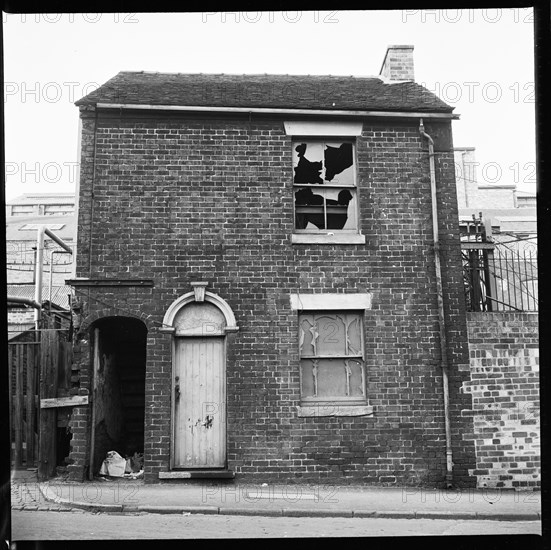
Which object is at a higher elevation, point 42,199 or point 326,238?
point 42,199

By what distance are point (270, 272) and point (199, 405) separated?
7.30 feet

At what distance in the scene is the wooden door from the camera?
33.3 ft

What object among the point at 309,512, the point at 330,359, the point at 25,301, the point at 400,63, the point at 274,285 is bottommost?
the point at 309,512

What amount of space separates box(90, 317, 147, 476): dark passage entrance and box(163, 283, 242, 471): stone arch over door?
852 millimetres

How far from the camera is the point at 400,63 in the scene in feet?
40.3

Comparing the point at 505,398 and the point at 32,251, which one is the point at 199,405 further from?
the point at 32,251

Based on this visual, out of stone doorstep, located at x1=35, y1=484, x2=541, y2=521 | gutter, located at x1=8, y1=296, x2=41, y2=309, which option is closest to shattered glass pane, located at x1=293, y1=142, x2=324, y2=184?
gutter, located at x1=8, y1=296, x2=41, y2=309

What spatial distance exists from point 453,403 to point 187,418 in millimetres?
3921

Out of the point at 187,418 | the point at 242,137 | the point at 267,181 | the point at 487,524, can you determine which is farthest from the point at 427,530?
the point at 242,137

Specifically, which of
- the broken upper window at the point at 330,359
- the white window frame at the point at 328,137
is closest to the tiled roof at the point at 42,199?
the white window frame at the point at 328,137

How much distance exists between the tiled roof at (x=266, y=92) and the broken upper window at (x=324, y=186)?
68 cm

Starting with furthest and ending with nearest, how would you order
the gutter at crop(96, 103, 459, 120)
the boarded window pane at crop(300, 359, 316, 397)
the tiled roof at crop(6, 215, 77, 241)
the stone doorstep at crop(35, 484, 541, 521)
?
the tiled roof at crop(6, 215, 77, 241) → the gutter at crop(96, 103, 459, 120) → the boarded window pane at crop(300, 359, 316, 397) → the stone doorstep at crop(35, 484, 541, 521)

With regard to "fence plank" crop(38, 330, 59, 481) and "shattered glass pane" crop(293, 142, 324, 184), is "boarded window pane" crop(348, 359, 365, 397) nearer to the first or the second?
"shattered glass pane" crop(293, 142, 324, 184)

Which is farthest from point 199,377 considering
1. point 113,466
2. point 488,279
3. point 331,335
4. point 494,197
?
point 494,197
